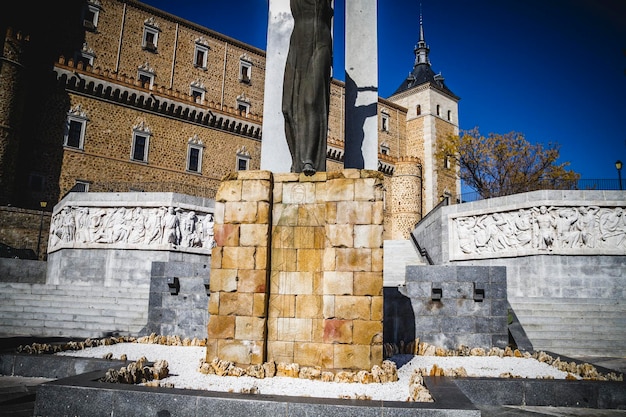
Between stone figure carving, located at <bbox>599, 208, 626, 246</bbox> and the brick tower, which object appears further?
the brick tower

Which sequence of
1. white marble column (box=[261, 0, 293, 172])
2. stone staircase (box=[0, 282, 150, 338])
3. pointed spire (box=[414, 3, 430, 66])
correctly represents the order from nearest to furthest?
1. white marble column (box=[261, 0, 293, 172])
2. stone staircase (box=[0, 282, 150, 338])
3. pointed spire (box=[414, 3, 430, 66])

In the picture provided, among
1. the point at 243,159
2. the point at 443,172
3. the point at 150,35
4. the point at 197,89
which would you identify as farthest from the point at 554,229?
the point at 443,172

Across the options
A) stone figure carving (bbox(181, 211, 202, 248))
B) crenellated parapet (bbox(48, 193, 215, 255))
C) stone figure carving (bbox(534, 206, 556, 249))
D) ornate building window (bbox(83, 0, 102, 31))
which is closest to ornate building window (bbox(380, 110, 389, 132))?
ornate building window (bbox(83, 0, 102, 31))

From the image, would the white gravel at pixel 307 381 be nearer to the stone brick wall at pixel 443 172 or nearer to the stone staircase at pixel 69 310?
the stone staircase at pixel 69 310

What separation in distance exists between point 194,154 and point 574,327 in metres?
26.8

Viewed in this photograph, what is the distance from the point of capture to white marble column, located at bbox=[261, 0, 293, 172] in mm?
6637

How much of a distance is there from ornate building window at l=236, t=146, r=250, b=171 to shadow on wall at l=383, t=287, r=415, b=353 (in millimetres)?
27456

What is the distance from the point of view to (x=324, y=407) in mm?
3365

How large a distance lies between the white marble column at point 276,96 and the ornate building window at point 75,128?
24.8 metres

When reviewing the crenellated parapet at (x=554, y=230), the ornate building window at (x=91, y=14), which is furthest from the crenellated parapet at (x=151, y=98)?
the crenellated parapet at (x=554, y=230)

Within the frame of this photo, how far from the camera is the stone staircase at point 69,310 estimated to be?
1118 cm

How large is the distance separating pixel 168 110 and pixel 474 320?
1099 inches

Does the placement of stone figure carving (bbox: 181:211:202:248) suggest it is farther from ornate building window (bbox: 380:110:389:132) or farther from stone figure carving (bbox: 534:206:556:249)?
ornate building window (bbox: 380:110:389:132)

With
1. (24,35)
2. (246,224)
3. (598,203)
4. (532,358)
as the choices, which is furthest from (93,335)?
(24,35)
